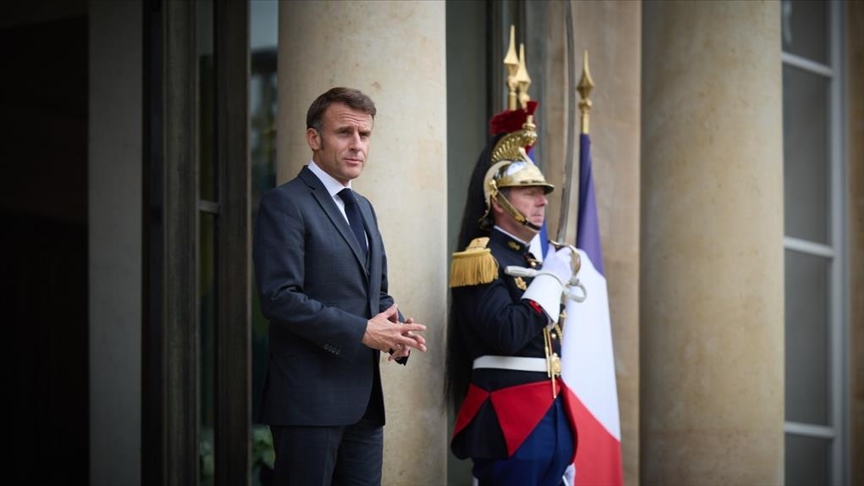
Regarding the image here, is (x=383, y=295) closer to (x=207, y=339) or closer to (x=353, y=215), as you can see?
(x=353, y=215)

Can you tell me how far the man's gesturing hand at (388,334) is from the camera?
3693 millimetres

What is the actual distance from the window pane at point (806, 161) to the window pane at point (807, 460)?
137cm

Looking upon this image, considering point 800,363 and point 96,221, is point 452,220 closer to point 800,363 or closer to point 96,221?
point 96,221

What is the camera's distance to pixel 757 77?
653cm

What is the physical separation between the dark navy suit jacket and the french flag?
5.34 ft

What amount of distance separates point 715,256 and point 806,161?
2.61 m

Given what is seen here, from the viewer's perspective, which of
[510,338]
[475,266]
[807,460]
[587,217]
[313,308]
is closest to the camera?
[313,308]

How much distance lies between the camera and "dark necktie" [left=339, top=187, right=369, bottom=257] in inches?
156

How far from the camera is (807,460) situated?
27.7 feet

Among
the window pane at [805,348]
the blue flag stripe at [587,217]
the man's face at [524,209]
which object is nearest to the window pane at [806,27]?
the window pane at [805,348]

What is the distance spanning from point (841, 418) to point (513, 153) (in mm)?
4376
